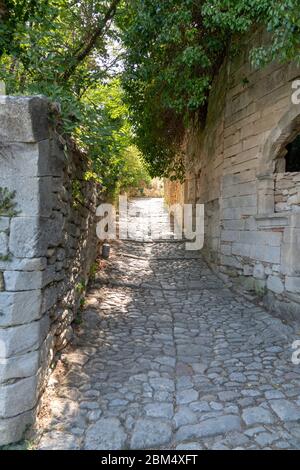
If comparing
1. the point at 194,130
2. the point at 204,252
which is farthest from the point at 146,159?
the point at 204,252

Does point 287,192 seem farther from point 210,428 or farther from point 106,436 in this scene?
point 106,436

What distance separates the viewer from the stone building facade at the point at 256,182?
14.4 ft

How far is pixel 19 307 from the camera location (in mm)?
2367

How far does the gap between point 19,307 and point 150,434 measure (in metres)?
1.34

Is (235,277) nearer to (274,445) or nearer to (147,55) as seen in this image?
(274,445)

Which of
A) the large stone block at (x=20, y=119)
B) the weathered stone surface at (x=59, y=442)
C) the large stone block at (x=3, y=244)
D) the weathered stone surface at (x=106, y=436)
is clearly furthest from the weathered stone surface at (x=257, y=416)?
the large stone block at (x=20, y=119)

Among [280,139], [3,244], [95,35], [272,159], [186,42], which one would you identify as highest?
[186,42]

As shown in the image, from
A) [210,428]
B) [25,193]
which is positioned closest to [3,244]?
[25,193]

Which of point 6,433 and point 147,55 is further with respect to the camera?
point 147,55

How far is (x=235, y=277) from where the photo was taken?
577cm

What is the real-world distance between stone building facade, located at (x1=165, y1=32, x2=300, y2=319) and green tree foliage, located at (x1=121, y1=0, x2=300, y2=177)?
0.48 meters

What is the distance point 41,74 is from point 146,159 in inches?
220

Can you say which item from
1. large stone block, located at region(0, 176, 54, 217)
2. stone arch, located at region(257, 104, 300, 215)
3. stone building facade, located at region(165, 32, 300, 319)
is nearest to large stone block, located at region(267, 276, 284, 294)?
stone building facade, located at region(165, 32, 300, 319)
